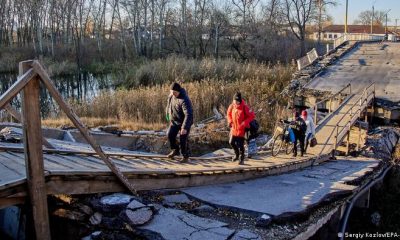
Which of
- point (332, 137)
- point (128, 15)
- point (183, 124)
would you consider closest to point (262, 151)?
point (332, 137)

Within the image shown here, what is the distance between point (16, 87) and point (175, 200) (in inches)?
112

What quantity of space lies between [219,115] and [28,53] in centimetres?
2748

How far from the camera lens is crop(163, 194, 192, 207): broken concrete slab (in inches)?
251

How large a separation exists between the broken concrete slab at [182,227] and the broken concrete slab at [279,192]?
77 centimetres

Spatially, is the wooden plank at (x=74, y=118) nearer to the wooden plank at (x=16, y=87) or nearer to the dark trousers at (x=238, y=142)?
the wooden plank at (x=16, y=87)

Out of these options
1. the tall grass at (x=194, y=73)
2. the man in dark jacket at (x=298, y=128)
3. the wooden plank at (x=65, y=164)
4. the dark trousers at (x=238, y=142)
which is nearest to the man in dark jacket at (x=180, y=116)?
the dark trousers at (x=238, y=142)

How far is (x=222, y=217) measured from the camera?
20.2ft

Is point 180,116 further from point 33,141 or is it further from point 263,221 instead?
point 33,141

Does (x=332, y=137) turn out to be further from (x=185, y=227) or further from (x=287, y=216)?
(x=185, y=227)

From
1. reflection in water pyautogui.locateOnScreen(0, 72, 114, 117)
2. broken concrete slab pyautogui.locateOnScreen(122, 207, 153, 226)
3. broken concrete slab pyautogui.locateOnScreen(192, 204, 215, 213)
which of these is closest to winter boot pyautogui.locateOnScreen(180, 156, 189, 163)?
broken concrete slab pyautogui.locateOnScreen(192, 204, 215, 213)

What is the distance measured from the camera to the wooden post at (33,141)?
484 cm

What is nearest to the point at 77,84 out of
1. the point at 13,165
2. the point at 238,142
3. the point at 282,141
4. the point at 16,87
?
the point at 282,141

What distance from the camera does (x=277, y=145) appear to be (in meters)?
12.1

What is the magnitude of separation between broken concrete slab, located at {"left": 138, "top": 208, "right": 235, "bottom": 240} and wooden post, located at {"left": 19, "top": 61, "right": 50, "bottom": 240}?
1255mm
